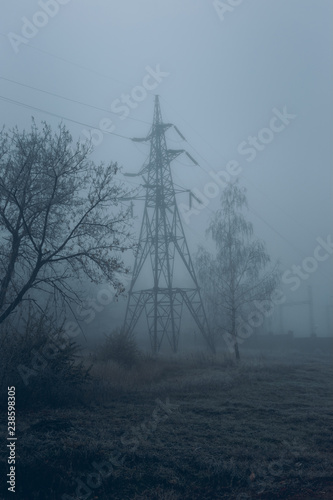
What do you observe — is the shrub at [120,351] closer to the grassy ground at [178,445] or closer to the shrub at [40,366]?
the grassy ground at [178,445]

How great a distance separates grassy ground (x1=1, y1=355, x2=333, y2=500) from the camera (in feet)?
19.1

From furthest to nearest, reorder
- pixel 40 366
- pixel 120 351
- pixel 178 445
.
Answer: pixel 120 351 → pixel 40 366 → pixel 178 445

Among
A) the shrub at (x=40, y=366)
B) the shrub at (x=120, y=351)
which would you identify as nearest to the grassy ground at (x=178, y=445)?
the shrub at (x=40, y=366)

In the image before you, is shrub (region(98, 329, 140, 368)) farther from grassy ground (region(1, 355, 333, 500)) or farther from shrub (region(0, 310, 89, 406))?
shrub (region(0, 310, 89, 406))

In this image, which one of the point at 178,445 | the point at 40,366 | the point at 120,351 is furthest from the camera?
the point at 120,351

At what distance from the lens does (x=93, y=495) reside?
5.69m

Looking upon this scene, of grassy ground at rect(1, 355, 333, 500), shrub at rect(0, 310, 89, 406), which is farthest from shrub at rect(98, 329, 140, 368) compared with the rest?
shrub at rect(0, 310, 89, 406)

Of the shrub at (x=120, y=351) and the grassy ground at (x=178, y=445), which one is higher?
the shrub at (x=120, y=351)

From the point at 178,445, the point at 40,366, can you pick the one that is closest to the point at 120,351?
the point at 40,366

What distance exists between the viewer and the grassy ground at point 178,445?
5832mm

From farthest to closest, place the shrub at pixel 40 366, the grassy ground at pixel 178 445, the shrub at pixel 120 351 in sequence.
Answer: the shrub at pixel 120 351
the shrub at pixel 40 366
the grassy ground at pixel 178 445

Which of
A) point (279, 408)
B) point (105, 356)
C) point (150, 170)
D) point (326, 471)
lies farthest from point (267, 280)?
point (326, 471)

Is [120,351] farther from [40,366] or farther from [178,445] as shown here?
[178,445]

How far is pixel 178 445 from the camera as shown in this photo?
7.28m
